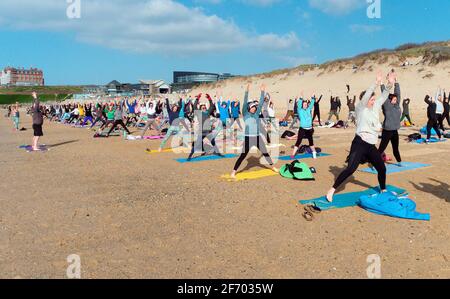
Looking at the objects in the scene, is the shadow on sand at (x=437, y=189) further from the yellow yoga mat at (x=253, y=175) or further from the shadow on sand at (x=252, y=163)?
the shadow on sand at (x=252, y=163)

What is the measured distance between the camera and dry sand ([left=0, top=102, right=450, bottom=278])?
389 centimetres

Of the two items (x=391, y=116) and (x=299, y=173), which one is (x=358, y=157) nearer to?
(x=299, y=173)

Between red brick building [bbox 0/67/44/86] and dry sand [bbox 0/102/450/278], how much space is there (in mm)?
197479

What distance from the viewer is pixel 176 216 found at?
5.54 metres

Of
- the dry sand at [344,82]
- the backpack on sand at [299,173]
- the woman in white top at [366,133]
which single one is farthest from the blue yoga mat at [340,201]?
the dry sand at [344,82]

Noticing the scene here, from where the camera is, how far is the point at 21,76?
607 feet

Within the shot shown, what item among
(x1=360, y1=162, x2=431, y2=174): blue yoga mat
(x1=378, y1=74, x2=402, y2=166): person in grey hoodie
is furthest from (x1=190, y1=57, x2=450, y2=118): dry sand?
(x1=378, y1=74, x2=402, y2=166): person in grey hoodie

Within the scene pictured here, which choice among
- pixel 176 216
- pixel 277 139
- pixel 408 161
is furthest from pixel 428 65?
pixel 176 216

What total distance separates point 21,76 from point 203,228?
213 meters

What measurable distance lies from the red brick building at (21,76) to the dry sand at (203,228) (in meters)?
197

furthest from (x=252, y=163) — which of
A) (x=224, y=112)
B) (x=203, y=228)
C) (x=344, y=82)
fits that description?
(x=344, y=82)
